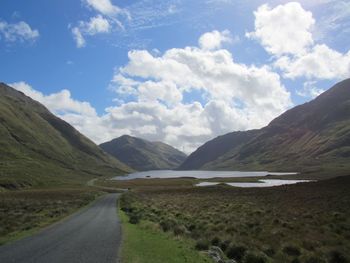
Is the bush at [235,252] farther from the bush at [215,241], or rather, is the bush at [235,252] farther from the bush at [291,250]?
the bush at [291,250]

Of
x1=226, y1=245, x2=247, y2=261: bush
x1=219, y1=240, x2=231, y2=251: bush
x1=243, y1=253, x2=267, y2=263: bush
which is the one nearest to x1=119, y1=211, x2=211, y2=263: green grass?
x1=219, y1=240, x2=231, y2=251: bush

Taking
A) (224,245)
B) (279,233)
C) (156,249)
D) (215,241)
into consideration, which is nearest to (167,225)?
(215,241)

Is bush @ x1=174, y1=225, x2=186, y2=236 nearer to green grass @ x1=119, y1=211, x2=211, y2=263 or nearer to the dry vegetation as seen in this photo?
the dry vegetation

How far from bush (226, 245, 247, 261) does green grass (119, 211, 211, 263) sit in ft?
6.55

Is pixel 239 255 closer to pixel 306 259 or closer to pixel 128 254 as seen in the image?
pixel 306 259

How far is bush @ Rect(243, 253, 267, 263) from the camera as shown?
1891 cm

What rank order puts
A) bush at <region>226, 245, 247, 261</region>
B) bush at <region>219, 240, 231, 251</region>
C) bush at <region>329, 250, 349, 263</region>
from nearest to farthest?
1. bush at <region>329, 250, 349, 263</region>
2. bush at <region>226, 245, 247, 261</region>
3. bush at <region>219, 240, 231, 251</region>

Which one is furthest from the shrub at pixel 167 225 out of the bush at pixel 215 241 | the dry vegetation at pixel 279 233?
the bush at pixel 215 241

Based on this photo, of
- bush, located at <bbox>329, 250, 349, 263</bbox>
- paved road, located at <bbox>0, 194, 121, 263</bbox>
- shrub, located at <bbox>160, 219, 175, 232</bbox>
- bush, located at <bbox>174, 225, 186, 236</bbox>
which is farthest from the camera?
shrub, located at <bbox>160, 219, 175, 232</bbox>

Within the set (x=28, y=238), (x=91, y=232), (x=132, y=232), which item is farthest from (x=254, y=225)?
(x=28, y=238)

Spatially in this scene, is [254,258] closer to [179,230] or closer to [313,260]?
[313,260]

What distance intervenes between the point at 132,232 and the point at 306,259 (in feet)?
47.6

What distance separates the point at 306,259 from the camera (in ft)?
62.1

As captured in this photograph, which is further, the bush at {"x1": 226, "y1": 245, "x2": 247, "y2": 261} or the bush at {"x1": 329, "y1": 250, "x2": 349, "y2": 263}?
the bush at {"x1": 226, "y1": 245, "x2": 247, "y2": 261}
